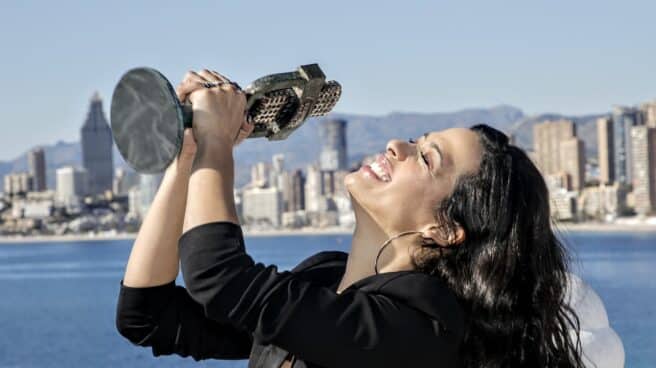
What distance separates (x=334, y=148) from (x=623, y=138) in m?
62.7

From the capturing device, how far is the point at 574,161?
408 ft

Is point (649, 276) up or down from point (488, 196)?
down

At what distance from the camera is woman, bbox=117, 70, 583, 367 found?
5.65ft

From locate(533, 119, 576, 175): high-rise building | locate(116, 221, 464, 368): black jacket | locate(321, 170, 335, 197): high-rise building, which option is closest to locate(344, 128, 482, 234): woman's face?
locate(116, 221, 464, 368): black jacket

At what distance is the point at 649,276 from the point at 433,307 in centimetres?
4818

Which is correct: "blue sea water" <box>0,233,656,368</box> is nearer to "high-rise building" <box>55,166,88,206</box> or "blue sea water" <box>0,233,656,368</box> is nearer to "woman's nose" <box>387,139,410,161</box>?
"woman's nose" <box>387,139,410,161</box>

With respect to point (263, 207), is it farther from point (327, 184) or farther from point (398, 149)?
point (398, 149)

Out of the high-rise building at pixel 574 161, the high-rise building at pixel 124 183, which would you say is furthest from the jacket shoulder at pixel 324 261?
the high-rise building at pixel 124 183

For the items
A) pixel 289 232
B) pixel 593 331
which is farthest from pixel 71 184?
pixel 593 331

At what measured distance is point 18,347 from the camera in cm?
2436

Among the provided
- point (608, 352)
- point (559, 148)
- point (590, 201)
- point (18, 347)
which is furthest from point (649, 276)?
point (559, 148)

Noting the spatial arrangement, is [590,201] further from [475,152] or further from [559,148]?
[475,152]

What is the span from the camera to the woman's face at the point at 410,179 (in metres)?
1.91

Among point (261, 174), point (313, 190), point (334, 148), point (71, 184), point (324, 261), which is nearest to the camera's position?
point (324, 261)
